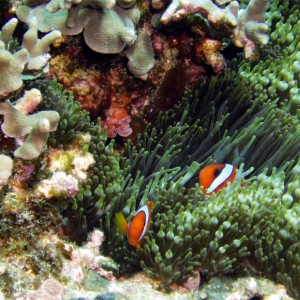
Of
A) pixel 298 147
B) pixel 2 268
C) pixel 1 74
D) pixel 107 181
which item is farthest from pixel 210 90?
pixel 2 268

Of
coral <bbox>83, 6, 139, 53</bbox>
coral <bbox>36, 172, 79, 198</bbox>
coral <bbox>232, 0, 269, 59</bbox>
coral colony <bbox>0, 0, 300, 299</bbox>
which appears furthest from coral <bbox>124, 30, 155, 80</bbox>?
coral <bbox>36, 172, 79, 198</bbox>

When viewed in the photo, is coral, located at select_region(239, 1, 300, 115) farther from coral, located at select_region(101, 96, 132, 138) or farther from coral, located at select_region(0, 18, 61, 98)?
coral, located at select_region(0, 18, 61, 98)

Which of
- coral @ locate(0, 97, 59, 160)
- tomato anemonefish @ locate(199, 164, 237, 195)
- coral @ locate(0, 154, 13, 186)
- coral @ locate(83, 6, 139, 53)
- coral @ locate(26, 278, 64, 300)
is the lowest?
coral @ locate(26, 278, 64, 300)

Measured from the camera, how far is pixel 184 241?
2.52 meters

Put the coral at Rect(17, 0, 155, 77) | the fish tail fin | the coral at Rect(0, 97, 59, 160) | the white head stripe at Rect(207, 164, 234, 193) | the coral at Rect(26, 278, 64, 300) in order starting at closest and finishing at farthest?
the coral at Rect(26, 278, 64, 300) < the coral at Rect(0, 97, 59, 160) < the fish tail fin < the white head stripe at Rect(207, 164, 234, 193) < the coral at Rect(17, 0, 155, 77)

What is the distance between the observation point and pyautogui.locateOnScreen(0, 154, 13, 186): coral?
2254 millimetres

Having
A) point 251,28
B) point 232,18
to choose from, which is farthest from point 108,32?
point 251,28

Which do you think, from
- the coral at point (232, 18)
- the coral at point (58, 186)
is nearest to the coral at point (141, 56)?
the coral at point (232, 18)

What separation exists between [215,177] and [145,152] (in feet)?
1.95

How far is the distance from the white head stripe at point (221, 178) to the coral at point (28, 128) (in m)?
1.30

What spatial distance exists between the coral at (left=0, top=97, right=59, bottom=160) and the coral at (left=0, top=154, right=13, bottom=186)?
7cm

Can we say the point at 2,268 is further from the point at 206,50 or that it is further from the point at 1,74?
the point at 206,50

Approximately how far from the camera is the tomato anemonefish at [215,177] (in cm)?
295

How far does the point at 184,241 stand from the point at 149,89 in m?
1.59
